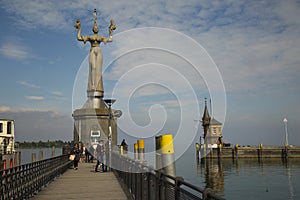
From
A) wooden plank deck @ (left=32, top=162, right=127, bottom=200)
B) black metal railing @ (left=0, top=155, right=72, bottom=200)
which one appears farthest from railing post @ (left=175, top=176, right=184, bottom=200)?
wooden plank deck @ (left=32, top=162, right=127, bottom=200)

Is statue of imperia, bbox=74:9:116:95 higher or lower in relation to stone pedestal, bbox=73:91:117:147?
higher

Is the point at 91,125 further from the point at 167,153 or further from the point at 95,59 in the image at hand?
the point at 167,153

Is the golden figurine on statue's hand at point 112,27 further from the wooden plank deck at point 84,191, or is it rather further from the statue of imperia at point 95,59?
the wooden plank deck at point 84,191

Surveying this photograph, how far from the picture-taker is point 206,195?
421 centimetres

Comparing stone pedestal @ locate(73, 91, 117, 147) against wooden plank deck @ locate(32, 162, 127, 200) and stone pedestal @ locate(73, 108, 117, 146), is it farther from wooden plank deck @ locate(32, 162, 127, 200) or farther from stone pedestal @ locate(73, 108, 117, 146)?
wooden plank deck @ locate(32, 162, 127, 200)

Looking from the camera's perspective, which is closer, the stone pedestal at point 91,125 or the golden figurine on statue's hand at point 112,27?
the stone pedestal at point 91,125

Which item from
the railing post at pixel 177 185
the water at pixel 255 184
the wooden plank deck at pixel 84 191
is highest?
the railing post at pixel 177 185

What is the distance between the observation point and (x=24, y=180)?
36.1 feet

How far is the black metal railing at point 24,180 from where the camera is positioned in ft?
29.3

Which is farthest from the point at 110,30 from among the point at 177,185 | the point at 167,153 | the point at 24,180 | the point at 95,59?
the point at 177,185

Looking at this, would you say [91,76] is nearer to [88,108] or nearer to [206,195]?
[88,108]

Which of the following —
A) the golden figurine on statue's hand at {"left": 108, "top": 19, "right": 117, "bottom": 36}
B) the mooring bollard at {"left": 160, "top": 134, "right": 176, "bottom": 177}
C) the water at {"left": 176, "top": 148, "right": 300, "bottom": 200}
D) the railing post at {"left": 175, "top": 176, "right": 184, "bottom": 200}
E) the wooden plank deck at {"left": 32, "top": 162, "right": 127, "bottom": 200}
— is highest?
the golden figurine on statue's hand at {"left": 108, "top": 19, "right": 117, "bottom": 36}

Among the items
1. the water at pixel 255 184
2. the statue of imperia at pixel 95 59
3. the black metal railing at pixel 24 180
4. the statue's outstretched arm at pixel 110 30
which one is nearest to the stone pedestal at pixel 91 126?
the statue of imperia at pixel 95 59

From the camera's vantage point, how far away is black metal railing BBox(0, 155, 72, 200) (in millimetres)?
8945
